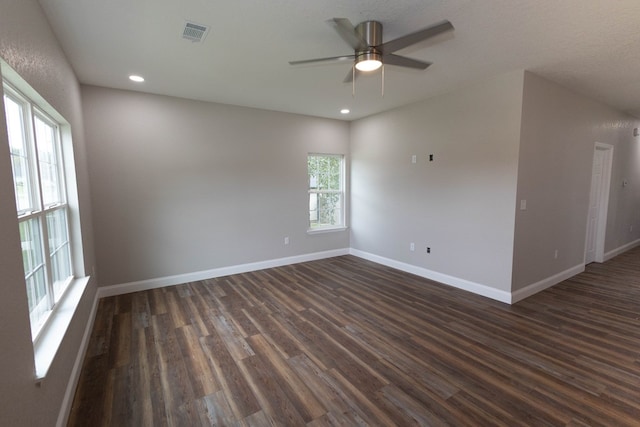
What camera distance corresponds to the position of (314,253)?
545cm

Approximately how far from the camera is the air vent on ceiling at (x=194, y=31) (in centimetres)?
221

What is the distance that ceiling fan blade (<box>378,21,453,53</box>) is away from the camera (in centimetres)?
172

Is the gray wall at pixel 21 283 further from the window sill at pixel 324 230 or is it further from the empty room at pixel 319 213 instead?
the window sill at pixel 324 230

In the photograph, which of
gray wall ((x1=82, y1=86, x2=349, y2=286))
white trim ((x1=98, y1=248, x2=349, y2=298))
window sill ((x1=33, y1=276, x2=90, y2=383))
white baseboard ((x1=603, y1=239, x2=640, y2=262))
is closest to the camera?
window sill ((x1=33, y1=276, x2=90, y2=383))

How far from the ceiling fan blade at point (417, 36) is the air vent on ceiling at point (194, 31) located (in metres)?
1.38

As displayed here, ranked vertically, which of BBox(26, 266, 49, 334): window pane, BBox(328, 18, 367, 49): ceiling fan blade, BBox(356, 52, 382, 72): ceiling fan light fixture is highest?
BBox(328, 18, 367, 49): ceiling fan blade

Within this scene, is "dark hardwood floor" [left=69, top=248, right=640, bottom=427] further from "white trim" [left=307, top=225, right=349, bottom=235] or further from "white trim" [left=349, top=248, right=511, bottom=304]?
"white trim" [left=307, top=225, right=349, bottom=235]

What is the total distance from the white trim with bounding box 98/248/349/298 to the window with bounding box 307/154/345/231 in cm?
56

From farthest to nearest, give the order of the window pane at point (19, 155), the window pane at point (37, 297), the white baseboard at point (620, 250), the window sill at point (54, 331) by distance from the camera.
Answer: the white baseboard at point (620, 250) < the window pane at point (37, 297) < the window pane at point (19, 155) < the window sill at point (54, 331)

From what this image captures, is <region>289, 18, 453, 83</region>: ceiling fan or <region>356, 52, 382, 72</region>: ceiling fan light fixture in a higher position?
<region>289, 18, 453, 83</region>: ceiling fan

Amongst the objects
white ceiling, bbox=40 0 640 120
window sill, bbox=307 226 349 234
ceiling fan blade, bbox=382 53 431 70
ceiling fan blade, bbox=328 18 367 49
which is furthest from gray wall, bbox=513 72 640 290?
→ window sill, bbox=307 226 349 234

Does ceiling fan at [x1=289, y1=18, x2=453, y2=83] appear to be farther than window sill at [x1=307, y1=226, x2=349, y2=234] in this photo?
No

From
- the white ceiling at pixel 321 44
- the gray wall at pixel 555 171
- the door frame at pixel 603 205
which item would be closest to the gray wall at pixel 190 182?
the white ceiling at pixel 321 44

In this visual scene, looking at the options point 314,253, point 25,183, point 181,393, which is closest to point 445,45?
point 25,183
